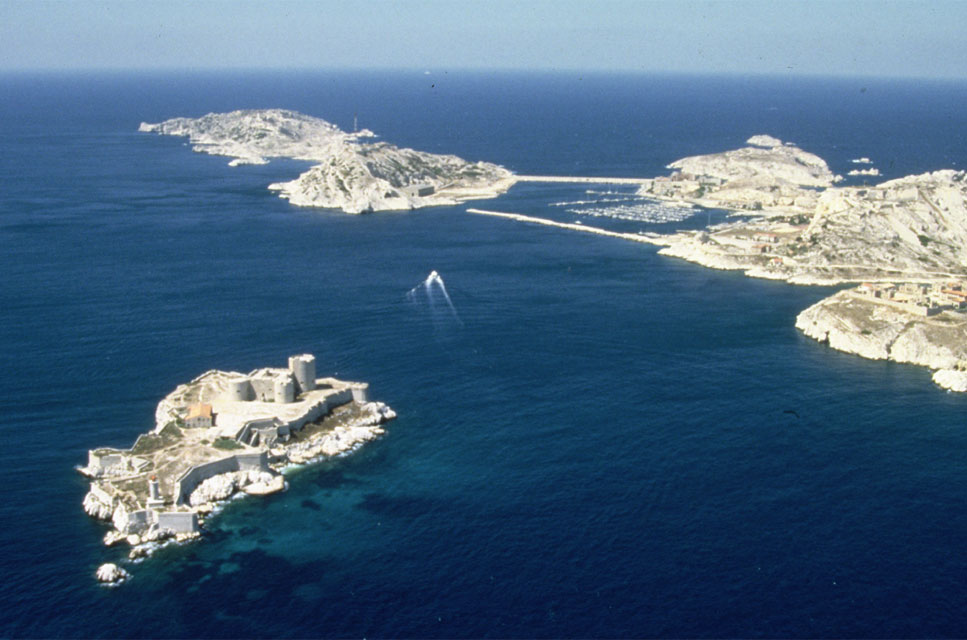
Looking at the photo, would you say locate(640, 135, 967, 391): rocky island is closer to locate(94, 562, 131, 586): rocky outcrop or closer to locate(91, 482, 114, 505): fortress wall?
locate(91, 482, 114, 505): fortress wall

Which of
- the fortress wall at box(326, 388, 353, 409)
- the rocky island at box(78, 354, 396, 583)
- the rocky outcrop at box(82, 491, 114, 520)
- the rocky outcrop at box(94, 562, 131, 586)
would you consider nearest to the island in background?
the fortress wall at box(326, 388, 353, 409)

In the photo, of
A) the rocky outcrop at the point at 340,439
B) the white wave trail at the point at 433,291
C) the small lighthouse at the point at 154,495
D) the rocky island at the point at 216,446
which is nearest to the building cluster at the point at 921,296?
the white wave trail at the point at 433,291

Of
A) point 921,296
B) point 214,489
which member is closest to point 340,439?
point 214,489

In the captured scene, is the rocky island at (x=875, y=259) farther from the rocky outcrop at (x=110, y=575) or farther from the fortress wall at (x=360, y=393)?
the rocky outcrop at (x=110, y=575)

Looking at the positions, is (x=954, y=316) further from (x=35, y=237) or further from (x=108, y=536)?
(x=35, y=237)

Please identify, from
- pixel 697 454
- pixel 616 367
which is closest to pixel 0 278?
pixel 616 367

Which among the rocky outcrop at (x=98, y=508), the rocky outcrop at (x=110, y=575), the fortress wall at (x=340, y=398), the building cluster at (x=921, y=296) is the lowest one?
the rocky outcrop at (x=110, y=575)
